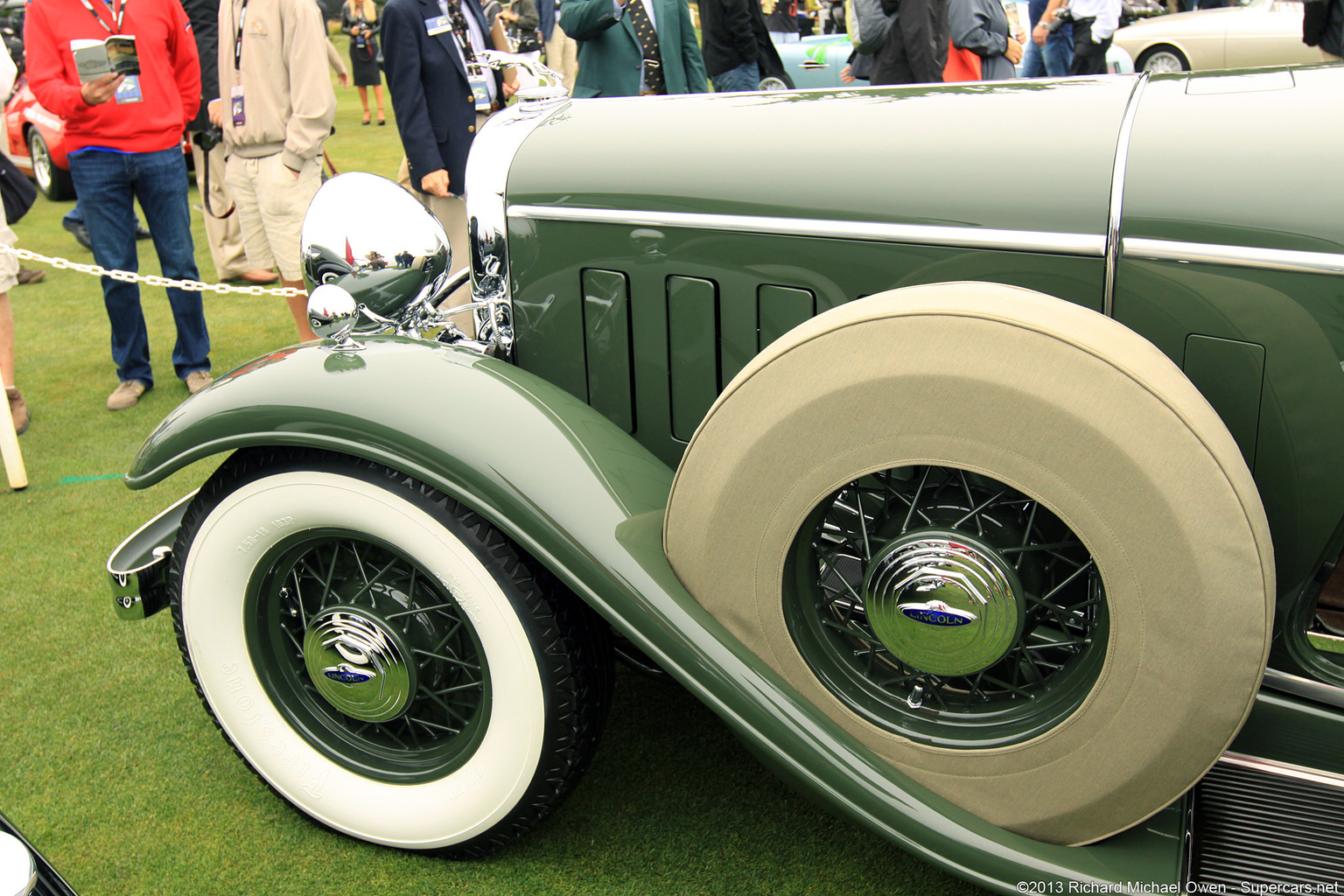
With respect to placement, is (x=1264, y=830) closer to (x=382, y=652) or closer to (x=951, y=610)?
(x=951, y=610)

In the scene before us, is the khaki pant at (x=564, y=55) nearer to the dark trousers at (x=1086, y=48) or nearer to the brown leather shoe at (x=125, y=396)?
the dark trousers at (x=1086, y=48)

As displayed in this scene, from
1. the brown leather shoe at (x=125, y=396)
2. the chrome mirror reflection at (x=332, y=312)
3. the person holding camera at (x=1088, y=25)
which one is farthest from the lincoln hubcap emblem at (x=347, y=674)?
the person holding camera at (x=1088, y=25)

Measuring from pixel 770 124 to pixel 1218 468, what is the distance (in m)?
1.12

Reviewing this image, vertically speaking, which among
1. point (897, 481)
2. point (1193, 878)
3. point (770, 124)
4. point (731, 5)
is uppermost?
point (731, 5)

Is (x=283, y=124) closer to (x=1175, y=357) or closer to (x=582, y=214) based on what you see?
(x=582, y=214)

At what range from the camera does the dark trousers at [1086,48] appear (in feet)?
25.2

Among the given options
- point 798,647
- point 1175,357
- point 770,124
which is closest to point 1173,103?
point 1175,357

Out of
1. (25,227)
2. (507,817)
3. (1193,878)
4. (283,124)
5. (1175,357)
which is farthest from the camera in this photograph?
(25,227)

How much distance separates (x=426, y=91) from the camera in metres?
4.50

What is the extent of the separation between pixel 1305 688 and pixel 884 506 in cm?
76

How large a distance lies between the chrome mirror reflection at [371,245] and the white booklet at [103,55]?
2664 millimetres

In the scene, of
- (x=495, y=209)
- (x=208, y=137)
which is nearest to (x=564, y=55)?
(x=208, y=137)

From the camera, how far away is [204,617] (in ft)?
6.73

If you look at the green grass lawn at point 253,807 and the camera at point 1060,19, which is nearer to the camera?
the green grass lawn at point 253,807
